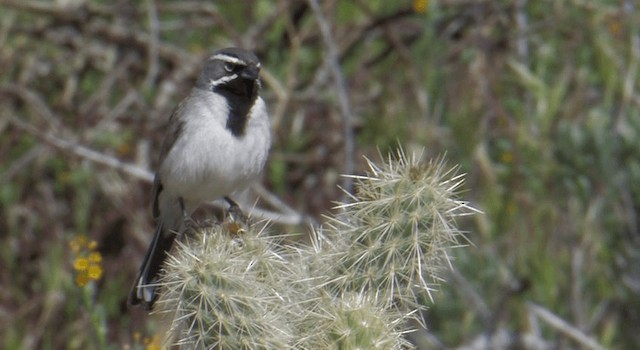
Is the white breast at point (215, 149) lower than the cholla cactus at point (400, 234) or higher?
lower

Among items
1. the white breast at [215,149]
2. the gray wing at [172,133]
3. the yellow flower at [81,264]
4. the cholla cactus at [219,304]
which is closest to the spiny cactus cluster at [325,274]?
the cholla cactus at [219,304]

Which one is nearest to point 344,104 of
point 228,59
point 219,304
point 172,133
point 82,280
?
point 172,133

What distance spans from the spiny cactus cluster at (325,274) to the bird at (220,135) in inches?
52.6

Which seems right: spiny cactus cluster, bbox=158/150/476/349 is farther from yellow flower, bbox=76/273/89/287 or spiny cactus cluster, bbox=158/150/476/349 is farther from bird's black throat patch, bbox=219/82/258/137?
bird's black throat patch, bbox=219/82/258/137

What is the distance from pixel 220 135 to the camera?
4574 millimetres

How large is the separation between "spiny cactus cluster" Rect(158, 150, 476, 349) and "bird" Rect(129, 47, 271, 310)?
134 cm

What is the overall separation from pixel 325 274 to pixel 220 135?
156 cm

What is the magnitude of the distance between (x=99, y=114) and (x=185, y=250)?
4086 mm

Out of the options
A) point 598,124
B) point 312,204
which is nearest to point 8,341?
point 312,204

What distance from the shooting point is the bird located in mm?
4555

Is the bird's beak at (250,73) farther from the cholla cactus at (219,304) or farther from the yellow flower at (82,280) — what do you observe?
the cholla cactus at (219,304)

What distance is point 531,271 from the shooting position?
19.9ft

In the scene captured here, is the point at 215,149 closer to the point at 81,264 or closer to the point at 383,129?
the point at 81,264

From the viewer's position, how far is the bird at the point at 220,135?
455 centimetres
